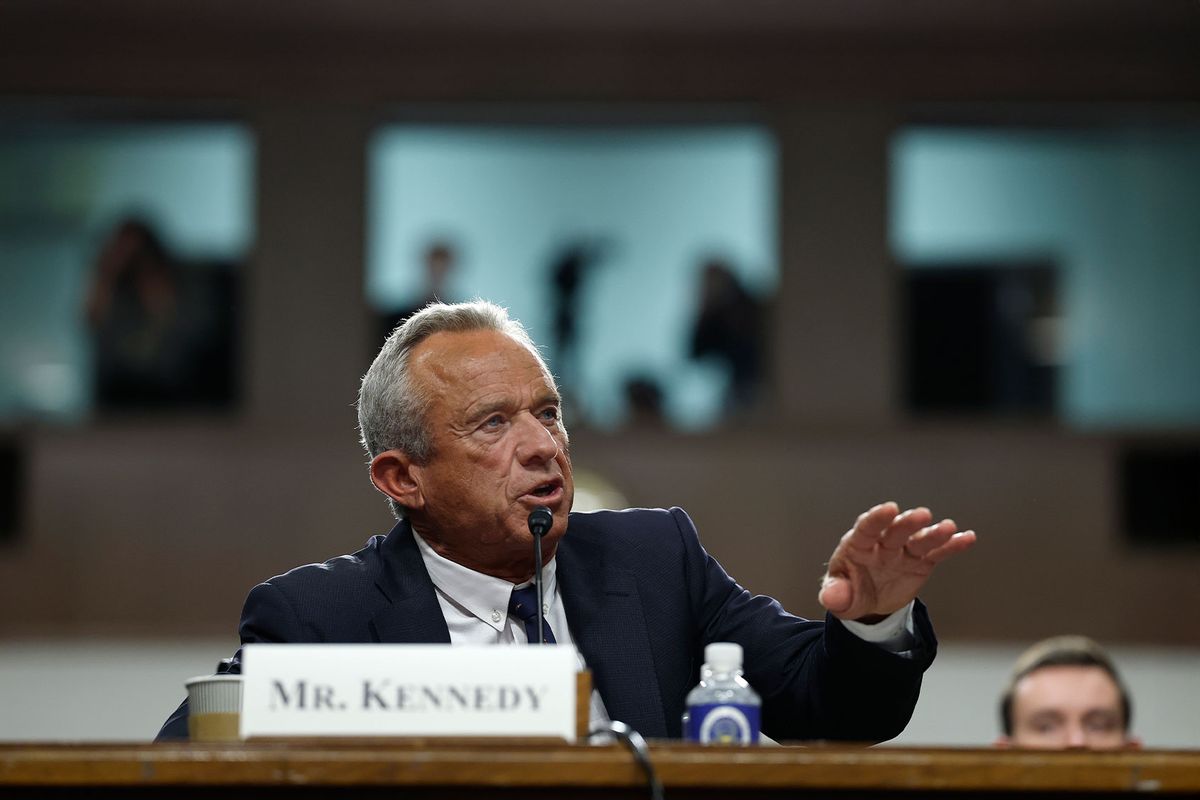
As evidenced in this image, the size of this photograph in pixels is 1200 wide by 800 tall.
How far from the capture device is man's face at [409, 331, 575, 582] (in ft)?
7.84

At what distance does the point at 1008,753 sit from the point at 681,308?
17.5 feet

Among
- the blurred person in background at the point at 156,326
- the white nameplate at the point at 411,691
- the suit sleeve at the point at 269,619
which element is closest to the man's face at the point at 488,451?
the suit sleeve at the point at 269,619

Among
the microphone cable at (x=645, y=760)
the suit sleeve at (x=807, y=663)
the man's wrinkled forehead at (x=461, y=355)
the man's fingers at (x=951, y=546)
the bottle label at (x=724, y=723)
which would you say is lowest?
the suit sleeve at (x=807, y=663)

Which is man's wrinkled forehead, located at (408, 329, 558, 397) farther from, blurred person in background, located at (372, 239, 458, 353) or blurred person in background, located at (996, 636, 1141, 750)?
blurred person in background, located at (372, 239, 458, 353)

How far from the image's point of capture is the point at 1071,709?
3.45 metres

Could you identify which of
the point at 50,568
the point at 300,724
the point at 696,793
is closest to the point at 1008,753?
the point at 696,793

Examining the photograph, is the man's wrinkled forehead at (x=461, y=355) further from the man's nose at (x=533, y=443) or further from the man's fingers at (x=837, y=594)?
the man's fingers at (x=837, y=594)

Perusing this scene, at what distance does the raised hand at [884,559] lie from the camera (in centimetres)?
197

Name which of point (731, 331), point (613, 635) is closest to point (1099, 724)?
point (613, 635)

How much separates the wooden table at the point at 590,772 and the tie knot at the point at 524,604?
0.93m

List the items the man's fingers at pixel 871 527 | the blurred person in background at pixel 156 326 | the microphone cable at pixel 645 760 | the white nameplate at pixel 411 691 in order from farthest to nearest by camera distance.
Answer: the blurred person in background at pixel 156 326, the man's fingers at pixel 871 527, the white nameplate at pixel 411 691, the microphone cable at pixel 645 760

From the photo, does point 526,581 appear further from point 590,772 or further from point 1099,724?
point 1099,724

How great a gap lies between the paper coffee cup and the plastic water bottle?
49cm

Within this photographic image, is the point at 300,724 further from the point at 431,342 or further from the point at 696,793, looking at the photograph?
the point at 431,342
